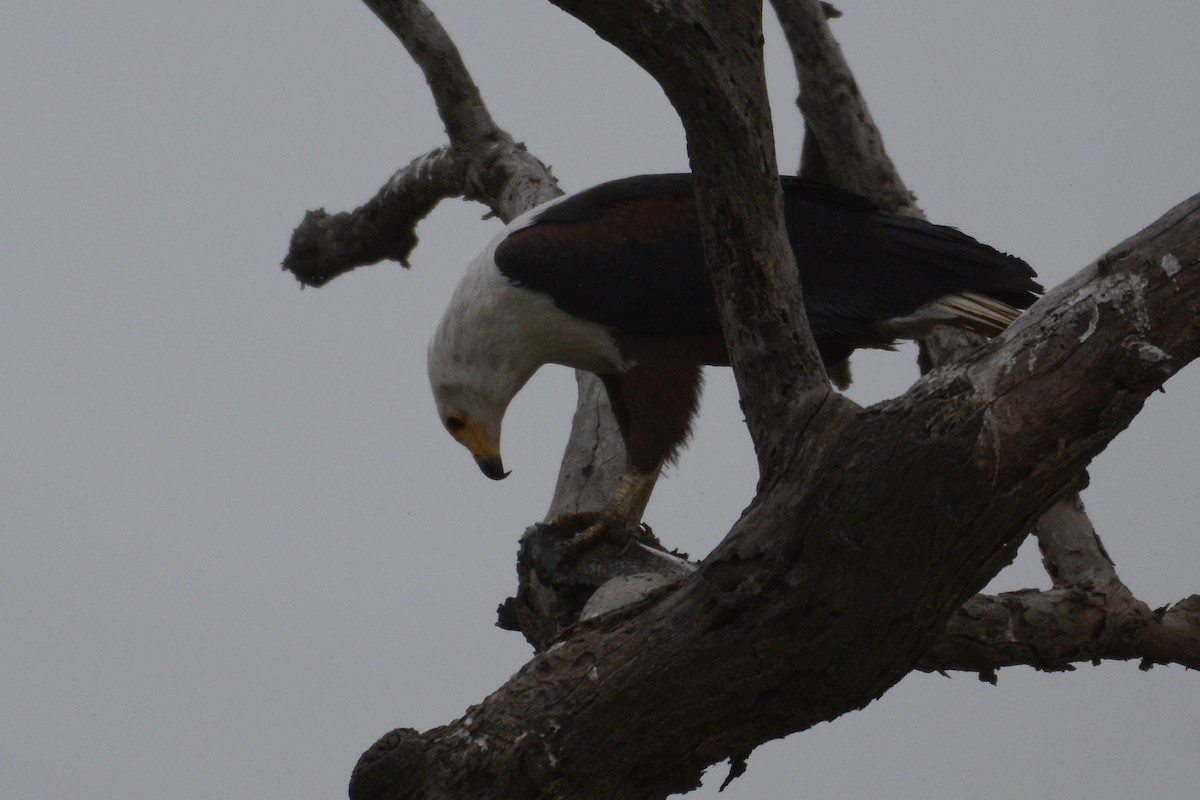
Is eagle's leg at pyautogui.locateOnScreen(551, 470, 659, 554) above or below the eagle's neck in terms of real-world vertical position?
below

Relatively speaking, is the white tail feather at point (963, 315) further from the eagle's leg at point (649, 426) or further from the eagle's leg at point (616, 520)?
the eagle's leg at point (616, 520)

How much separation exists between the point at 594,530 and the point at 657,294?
30.2 inches

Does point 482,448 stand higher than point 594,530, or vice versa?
point 482,448

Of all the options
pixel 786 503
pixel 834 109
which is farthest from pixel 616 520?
pixel 834 109

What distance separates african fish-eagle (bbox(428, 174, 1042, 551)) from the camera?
396 cm

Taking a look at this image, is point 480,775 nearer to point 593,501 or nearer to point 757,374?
point 757,374

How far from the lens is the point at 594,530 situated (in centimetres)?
395

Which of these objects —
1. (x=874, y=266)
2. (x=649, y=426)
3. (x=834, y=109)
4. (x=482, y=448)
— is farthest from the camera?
(x=834, y=109)

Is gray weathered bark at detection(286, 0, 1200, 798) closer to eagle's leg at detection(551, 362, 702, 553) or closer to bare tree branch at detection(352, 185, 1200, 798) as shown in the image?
bare tree branch at detection(352, 185, 1200, 798)

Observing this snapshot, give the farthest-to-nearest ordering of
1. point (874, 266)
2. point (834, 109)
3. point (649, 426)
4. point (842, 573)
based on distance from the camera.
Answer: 1. point (834, 109)
2. point (649, 426)
3. point (874, 266)
4. point (842, 573)

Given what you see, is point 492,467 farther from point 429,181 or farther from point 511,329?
point 429,181

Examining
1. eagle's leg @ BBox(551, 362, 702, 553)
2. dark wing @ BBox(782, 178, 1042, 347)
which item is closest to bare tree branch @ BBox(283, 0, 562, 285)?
eagle's leg @ BBox(551, 362, 702, 553)

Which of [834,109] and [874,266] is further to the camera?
[834,109]

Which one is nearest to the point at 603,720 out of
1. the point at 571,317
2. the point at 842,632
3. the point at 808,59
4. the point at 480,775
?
the point at 480,775
